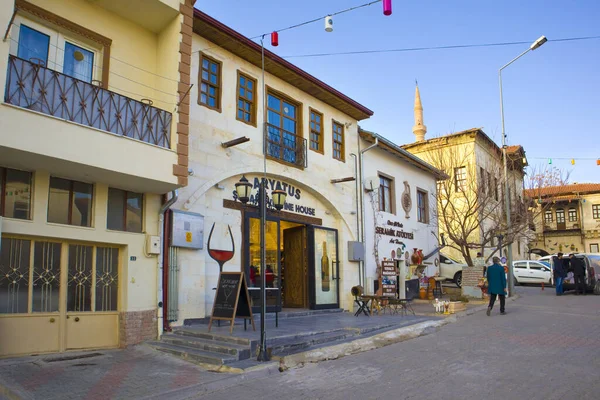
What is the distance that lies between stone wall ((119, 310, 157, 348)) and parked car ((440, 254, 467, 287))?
59.5 ft

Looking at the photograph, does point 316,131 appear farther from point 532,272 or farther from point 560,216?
point 560,216

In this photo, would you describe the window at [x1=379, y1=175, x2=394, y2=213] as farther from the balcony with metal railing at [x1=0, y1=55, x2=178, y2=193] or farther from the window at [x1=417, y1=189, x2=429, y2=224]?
the balcony with metal railing at [x1=0, y1=55, x2=178, y2=193]

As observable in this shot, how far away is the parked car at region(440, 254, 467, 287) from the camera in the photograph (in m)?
25.2

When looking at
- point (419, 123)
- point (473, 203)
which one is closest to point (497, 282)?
point (473, 203)

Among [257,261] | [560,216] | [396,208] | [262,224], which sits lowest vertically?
[257,261]

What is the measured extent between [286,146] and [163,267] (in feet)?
18.7

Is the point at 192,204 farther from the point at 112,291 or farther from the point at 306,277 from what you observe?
the point at 306,277

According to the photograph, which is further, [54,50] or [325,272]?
[325,272]

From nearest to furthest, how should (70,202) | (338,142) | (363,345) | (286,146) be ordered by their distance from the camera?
(70,202), (363,345), (286,146), (338,142)

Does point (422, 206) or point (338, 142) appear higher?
point (338, 142)

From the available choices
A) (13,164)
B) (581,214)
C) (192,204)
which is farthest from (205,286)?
(581,214)

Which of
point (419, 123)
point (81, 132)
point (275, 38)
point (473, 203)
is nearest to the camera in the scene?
point (81, 132)

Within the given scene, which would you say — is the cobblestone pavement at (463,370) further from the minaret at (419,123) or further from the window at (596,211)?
the window at (596,211)

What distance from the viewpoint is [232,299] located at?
395 inches
